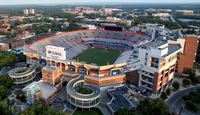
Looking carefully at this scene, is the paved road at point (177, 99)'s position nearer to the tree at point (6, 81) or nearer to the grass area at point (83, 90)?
the grass area at point (83, 90)

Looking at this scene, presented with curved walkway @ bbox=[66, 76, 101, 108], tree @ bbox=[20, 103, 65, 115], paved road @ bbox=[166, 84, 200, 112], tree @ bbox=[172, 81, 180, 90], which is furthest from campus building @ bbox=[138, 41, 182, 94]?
tree @ bbox=[20, 103, 65, 115]

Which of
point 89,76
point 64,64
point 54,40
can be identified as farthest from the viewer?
point 54,40

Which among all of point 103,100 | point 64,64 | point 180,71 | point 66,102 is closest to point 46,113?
point 66,102

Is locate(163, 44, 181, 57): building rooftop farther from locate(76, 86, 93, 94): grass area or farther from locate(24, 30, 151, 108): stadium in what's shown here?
locate(76, 86, 93, 94): grass area

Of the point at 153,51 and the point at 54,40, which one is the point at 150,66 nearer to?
the point at 153,51

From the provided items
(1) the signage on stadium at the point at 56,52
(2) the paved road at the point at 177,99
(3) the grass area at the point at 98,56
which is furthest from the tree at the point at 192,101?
(1) the signage on stadium at the point at 56,52

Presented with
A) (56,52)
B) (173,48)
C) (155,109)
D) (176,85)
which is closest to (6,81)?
(56,52)

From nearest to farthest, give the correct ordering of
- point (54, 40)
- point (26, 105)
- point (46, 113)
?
point (46, 113)
point (26, 105)
point (54, 40)
